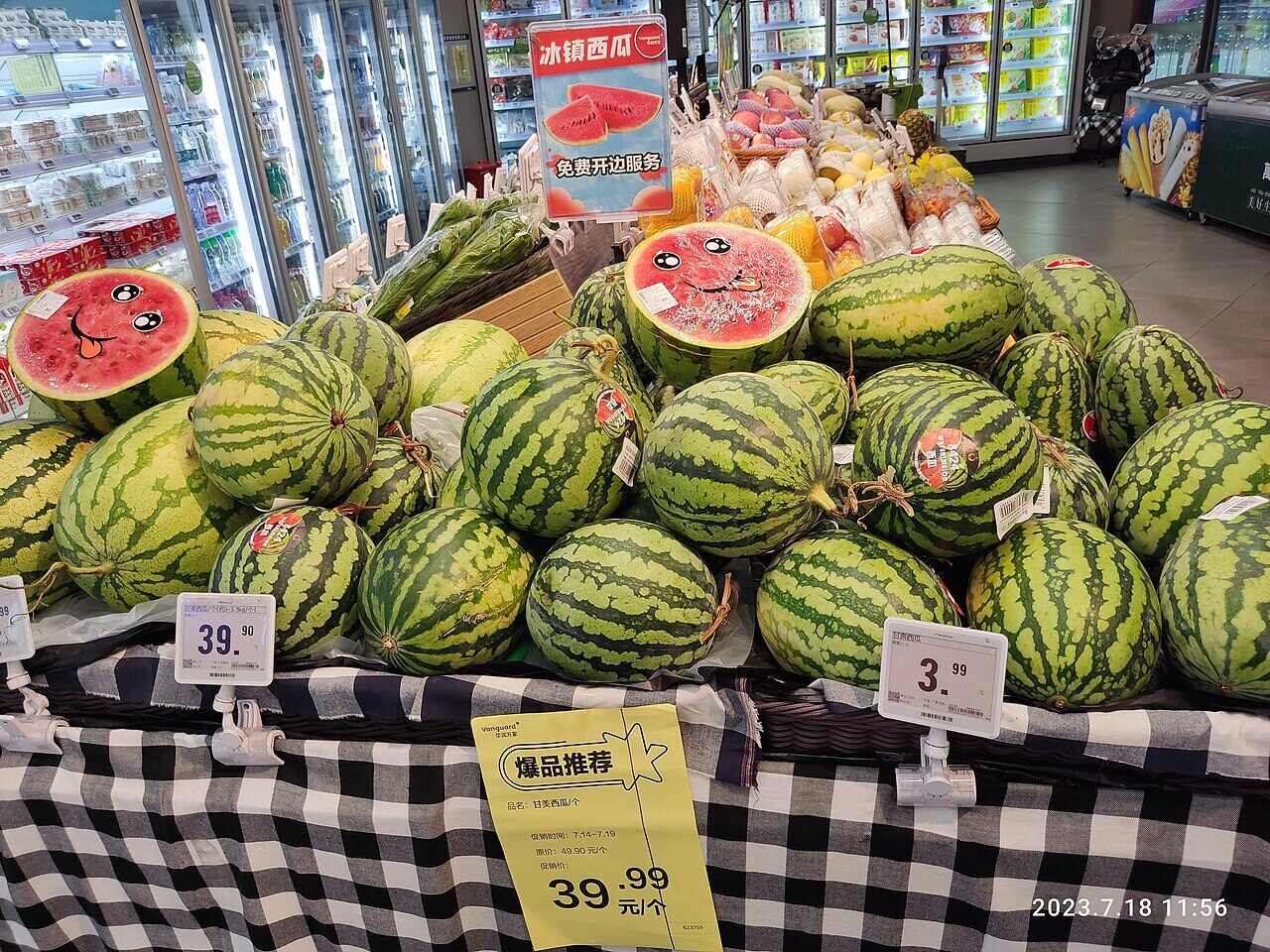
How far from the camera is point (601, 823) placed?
1.03 metres

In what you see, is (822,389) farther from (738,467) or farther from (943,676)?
(943,676)

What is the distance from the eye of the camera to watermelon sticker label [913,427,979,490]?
0.98m

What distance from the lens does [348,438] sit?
1.17 m

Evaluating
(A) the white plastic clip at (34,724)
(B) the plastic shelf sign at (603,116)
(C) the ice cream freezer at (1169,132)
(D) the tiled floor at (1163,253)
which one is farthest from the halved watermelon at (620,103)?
(C) the ice cream freezer at (1169,132)

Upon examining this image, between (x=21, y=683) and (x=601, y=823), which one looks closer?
(x=601, y=823)

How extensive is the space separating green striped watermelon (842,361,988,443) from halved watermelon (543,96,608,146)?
3.37 ft

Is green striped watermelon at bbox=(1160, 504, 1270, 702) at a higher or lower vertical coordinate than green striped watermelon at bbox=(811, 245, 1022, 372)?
lower

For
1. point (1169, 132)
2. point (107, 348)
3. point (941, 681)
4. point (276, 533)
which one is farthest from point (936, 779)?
point (1169, 132)

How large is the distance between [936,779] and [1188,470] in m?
0.57

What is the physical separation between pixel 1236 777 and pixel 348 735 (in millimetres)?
1029

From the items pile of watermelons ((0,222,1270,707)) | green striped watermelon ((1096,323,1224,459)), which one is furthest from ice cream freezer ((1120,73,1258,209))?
pile of watermelons ((0,222,1270,707))

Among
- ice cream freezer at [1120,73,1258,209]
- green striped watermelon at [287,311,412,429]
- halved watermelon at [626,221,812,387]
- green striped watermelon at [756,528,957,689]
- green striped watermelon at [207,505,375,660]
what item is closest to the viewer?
green striped watermelon at [756,528,957,689]

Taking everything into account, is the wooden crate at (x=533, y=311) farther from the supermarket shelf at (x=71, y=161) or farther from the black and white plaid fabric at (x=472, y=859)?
the supermarket shelf at (x=71, y=161)

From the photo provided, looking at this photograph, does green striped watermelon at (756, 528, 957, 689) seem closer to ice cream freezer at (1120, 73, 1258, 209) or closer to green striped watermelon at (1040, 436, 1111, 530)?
green striped watermelon at (1040, 436, 1111, 530)
